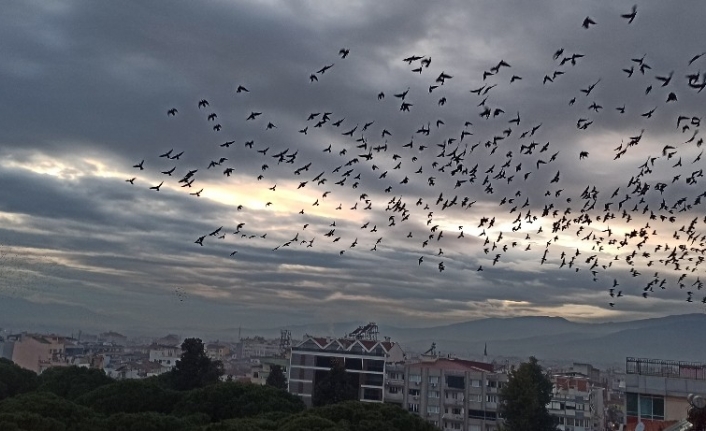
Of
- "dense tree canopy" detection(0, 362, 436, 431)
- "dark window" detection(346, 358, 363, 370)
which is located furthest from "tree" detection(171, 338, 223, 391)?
"dark window" detection(346, 358, 363, 370)

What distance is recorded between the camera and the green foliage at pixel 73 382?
192ft

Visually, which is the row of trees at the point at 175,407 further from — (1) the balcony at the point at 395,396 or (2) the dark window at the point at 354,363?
(1) the balcony at the point at 395,396

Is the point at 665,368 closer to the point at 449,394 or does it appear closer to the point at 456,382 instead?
the point at 456,382

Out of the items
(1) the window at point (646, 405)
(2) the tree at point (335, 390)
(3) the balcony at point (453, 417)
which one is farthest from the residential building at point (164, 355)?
(1) the window at point (646, 405)

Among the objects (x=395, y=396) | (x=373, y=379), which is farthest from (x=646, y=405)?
(x=395, y=396)

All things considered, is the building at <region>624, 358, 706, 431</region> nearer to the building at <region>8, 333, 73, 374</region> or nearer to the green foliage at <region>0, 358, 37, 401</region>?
the green foliage at <region>0, 358, 37, 401</region>

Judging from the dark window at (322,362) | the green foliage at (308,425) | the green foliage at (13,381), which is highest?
the dark window at (322,362)

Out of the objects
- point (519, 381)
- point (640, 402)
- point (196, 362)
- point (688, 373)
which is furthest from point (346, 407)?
point (196, 362)

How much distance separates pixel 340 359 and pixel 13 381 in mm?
48819

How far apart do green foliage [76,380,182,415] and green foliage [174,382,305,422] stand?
1926mm

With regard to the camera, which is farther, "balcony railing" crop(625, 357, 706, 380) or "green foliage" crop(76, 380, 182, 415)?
"green foliage" crop(76, 380, 182, 415)

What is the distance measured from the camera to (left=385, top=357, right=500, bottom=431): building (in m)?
99.4

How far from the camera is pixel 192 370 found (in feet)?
243

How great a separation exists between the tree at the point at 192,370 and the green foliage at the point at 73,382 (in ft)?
40.6
